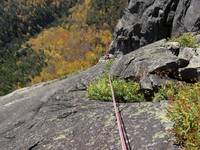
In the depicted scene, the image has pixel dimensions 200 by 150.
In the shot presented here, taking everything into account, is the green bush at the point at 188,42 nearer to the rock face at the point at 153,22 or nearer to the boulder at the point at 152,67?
the boulder at the point at 152,67

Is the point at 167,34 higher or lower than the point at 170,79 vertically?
higher

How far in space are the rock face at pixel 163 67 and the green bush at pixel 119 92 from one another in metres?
0.34

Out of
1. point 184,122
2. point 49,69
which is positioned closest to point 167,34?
point 184,122

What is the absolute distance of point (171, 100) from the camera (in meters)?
13.0

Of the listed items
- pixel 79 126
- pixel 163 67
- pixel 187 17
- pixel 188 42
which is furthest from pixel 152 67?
pixel 187 17

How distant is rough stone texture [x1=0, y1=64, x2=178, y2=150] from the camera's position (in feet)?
40.3

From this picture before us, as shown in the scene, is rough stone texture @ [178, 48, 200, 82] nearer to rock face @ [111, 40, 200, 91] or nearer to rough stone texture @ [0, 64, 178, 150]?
rock face @ [111, 40, 200, 91]

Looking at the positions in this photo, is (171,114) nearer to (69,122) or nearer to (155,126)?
(155,126)

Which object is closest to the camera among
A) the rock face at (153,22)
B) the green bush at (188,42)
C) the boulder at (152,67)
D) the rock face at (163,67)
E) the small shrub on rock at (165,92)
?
the small shrub on rock at (165,92)

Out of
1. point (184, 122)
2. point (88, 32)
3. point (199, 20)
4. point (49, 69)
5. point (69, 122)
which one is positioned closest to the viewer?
point (184, 122)

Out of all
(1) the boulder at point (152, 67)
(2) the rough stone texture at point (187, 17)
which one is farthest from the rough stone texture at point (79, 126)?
(2) the rough stone texture at point (187, 17)

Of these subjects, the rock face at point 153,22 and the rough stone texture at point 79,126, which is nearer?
the rough stone texture at point 79,126

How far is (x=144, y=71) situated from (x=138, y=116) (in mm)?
3888

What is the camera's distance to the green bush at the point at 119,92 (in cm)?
1585
